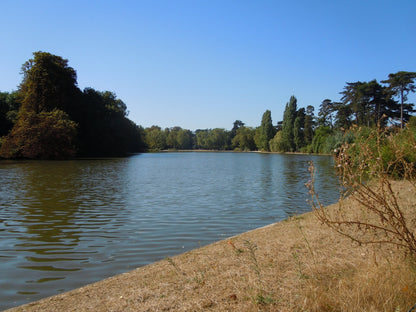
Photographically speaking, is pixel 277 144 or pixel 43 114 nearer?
pixel 43 114

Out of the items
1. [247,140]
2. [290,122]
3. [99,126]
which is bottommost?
[247,140]

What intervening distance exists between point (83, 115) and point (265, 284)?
202 feet

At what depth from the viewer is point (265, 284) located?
4102 mm

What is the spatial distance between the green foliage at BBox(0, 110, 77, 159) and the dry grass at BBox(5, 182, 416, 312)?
140ft

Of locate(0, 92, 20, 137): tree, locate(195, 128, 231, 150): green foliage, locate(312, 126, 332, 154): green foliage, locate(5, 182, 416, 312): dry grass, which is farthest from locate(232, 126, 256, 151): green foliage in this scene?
locate(5, 182, 416, 312): dry grass

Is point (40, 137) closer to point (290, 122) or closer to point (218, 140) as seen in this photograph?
point (290, 122)

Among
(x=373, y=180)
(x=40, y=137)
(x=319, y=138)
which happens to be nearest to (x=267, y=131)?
(x=319, y=138)

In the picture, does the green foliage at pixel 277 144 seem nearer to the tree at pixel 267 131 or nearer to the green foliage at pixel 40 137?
the tree at pixel 267 131

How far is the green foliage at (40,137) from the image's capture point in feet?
139

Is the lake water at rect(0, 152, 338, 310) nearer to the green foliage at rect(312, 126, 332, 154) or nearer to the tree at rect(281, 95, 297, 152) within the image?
the green foliage at rect(312, 126, 332, 154)

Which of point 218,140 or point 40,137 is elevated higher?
point 218,140

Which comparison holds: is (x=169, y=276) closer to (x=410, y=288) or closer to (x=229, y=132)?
(x=410, y=288)

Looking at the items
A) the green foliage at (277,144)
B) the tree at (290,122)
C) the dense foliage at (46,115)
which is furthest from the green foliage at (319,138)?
the dense foliage at (46,115)

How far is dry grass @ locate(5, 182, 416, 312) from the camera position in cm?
346
